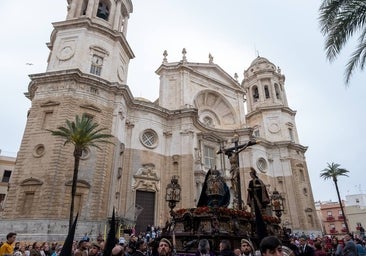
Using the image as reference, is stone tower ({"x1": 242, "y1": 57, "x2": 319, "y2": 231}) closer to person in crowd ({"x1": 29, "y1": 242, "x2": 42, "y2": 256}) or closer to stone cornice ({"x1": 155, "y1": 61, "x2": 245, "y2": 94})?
stone cornice ({"x1": 155, "y1": 61, "x2": 245, "y2": 94})

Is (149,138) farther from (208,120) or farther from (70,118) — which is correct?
(208,120)

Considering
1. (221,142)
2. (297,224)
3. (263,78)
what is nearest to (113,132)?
(221,142)

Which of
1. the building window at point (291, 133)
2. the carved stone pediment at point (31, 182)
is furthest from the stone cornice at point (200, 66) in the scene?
the carved stone pediment at point (31, 182)

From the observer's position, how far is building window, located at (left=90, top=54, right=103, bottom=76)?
2548 centimetres

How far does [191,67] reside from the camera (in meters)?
35.5

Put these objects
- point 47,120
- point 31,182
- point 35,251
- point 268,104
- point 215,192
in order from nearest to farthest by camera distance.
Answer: point 35,251, point 215,192, point 31,182, point 47,120, point 268,104

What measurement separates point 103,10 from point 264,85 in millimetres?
27687

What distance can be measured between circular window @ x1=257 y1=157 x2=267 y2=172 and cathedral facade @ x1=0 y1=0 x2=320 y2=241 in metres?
0.16

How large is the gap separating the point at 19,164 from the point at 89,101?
23.7 ft

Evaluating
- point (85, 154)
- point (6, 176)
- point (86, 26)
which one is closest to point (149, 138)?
point (85, 154)

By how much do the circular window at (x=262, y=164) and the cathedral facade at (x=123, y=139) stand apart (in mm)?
158

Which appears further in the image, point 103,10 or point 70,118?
point 103,10

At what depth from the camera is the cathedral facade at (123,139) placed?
64.8 feet

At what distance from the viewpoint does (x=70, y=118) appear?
21812 millimetres
